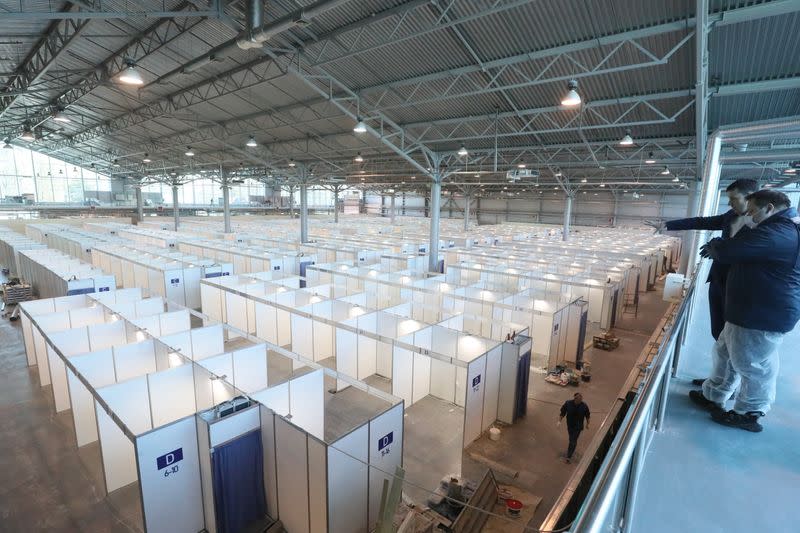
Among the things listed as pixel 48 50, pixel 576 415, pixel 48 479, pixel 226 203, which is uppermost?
pixel 48 50

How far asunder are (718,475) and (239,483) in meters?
5.94

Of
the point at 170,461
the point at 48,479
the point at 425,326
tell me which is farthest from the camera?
the point at 425,326

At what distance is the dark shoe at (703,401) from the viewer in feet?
10.2

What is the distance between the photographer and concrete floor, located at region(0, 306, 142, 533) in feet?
20.2

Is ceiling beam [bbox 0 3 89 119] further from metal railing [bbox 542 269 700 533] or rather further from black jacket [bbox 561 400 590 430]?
black jacket [bbox 561 400 590 430]

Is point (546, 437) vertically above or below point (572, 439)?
below

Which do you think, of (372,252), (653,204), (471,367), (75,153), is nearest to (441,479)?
(471,367)

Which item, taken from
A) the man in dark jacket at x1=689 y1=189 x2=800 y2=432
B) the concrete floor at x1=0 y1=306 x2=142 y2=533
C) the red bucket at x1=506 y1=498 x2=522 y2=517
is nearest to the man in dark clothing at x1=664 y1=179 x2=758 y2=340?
the man in dark jacket at x1=689 y1=189 x2=800 y2=432

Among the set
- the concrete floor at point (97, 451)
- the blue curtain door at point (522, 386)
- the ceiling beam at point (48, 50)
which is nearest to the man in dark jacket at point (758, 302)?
the concrete floor at point (97, 451)

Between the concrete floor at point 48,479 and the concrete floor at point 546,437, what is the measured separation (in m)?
6.09

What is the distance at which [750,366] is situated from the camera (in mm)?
2812

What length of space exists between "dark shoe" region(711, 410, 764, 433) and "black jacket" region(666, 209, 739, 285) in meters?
1.22

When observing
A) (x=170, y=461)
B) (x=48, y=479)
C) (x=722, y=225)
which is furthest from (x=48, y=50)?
(x=722, y=225)

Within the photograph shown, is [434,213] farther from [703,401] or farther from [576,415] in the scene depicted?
[703,401]
